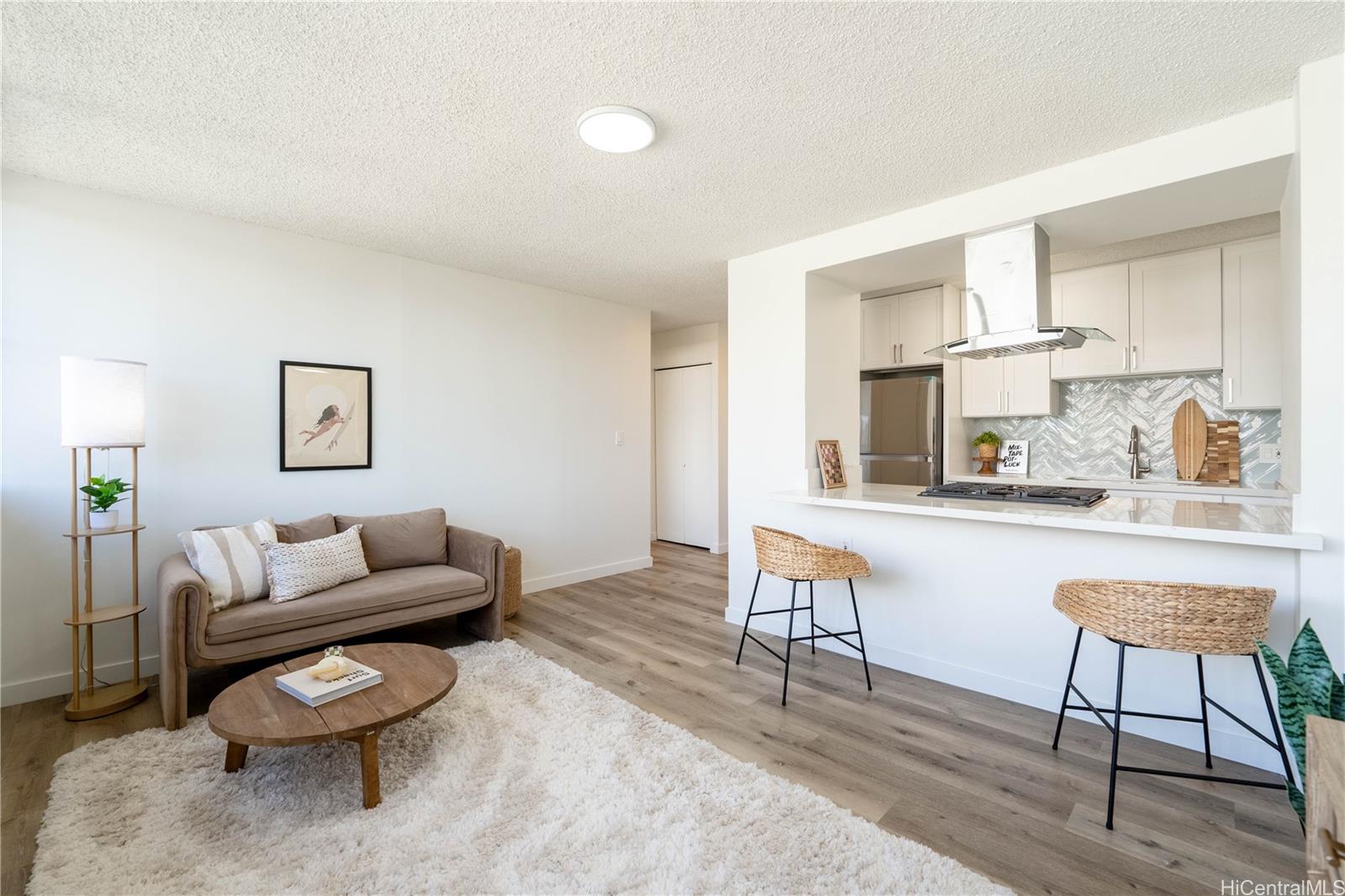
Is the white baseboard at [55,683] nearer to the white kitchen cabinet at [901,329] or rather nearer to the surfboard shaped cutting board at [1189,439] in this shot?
the white kitchen cabinet at [901,329]

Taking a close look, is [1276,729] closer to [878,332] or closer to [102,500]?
[878,332]

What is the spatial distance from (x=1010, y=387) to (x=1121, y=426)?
0.79m

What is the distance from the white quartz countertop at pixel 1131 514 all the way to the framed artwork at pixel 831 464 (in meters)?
0.28

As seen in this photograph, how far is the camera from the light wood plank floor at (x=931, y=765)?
5.66 ft

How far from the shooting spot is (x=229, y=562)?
9.43 ft

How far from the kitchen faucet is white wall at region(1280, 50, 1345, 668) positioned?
249 centimetres

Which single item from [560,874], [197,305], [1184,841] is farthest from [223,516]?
[1184,841]

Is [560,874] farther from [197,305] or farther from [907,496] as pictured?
[197,305]

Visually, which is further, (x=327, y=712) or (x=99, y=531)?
(x=99, y=531)

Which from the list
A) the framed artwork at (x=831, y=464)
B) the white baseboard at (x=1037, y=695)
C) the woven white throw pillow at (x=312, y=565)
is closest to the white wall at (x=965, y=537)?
the white baseboard at (x=1037, y=695)

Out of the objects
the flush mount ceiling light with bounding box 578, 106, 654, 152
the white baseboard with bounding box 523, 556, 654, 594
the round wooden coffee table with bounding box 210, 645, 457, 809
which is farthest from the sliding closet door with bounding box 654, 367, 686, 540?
the round wooden coffee table with bounding box 210, 645, 457, 809

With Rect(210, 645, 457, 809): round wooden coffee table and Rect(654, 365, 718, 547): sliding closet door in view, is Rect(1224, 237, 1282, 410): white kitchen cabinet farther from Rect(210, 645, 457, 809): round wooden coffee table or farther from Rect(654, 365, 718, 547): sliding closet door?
Rect(210, 645, 457, 809): round wooden coffee table

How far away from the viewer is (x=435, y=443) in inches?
165

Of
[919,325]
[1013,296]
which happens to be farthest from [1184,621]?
[919,325]
